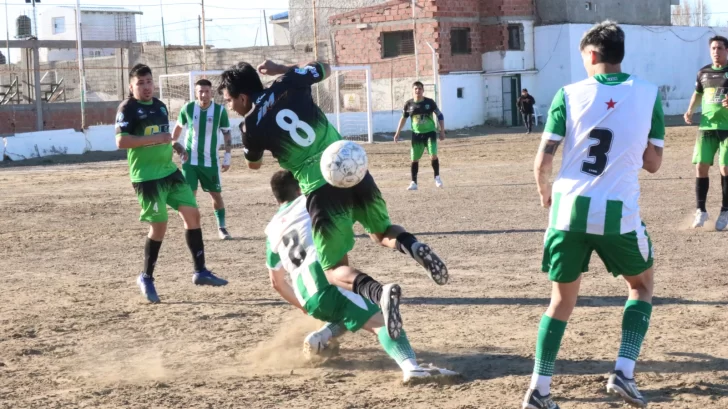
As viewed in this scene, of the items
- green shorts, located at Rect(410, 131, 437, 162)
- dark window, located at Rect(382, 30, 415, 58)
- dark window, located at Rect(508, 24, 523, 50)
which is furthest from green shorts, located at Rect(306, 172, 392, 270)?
dark window, located at Rect(508, 24, 523, 50)

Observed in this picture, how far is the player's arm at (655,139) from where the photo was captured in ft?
16.3

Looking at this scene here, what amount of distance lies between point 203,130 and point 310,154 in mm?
6550

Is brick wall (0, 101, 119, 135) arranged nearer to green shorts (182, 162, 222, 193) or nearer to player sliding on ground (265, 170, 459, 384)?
green shorts (182, 162, 222, 193)

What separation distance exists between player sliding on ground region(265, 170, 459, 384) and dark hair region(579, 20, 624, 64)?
177 cm

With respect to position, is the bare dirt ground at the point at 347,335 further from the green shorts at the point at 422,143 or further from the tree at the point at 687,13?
the tree at the point at 687,13

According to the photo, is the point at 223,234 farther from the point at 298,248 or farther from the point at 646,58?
the point at 646,58

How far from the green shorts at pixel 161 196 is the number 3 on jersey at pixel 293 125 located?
2887 millimetres

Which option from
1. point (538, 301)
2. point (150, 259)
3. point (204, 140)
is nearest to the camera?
point (538, 301)

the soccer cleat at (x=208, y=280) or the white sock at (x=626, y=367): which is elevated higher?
the white sock at (x=626, y=367)

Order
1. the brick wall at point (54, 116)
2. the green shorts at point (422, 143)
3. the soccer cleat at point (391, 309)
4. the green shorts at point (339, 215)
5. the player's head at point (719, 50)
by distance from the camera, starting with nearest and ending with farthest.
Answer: the soccer cleat at point (391, 309), the green shorts at point (339, 215), the player's head at point (719, 50), the green shorts at point (422, 143), the brick wall at point (54, 116)

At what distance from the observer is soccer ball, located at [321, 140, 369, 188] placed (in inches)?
228

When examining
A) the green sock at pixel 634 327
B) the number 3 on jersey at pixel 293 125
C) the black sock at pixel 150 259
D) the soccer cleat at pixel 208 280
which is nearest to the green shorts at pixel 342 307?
the number 3 on jersey at pixel 293 125

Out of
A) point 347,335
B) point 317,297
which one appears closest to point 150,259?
point 347,335

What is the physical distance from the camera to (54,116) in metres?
40.8
